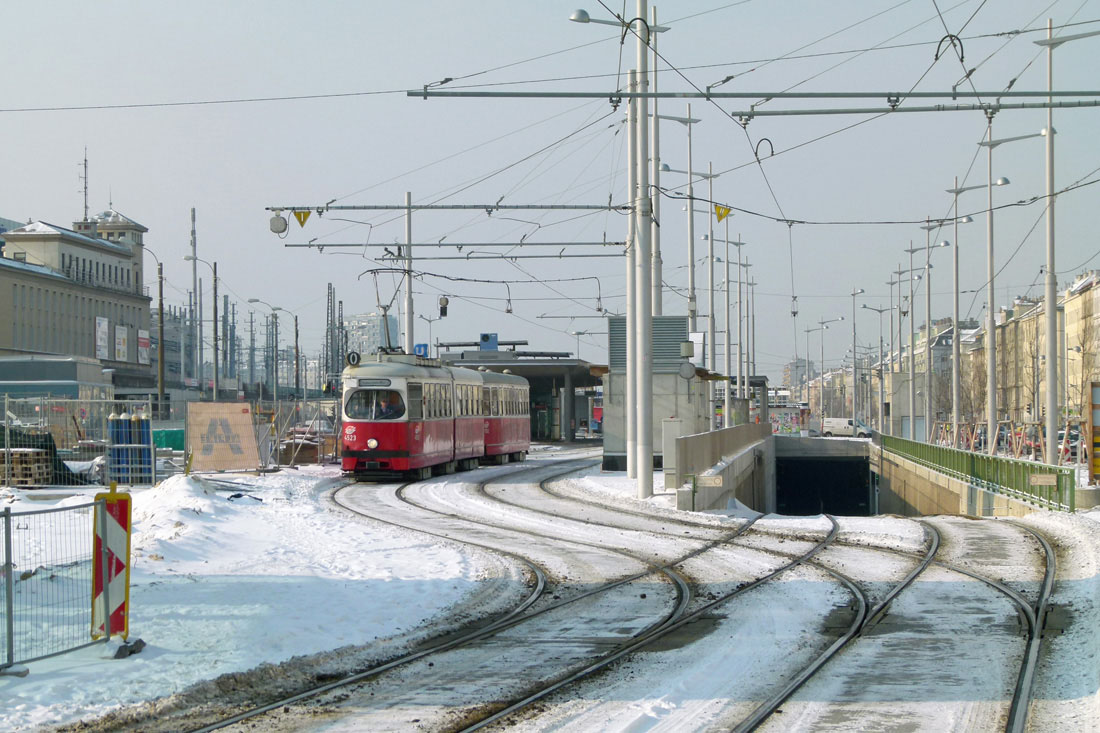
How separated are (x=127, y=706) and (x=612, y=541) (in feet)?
34.2

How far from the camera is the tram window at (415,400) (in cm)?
2833

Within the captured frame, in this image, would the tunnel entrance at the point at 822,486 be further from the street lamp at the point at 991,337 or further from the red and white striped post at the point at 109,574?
the red and white striped post at the point at 109,574

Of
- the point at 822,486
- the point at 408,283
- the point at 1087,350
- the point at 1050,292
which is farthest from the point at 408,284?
the point at 1087,350

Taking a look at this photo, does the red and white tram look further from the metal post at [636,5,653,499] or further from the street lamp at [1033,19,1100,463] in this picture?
the street lamp at [1033,19,1100,463]

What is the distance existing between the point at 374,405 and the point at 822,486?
48.8m

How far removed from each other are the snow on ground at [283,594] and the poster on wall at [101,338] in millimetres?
67856

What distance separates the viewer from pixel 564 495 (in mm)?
25422

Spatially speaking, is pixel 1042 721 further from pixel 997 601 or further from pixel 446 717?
pixel 997 601

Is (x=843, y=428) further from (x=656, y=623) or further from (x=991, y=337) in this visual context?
(x=656, y=623)

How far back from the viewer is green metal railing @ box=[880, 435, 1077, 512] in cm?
2316

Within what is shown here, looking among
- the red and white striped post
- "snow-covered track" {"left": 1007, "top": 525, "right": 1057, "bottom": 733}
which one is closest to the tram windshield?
"snow-covered track" {"left": 1007, "top": 525, "right": 1057, "bottom": 733}

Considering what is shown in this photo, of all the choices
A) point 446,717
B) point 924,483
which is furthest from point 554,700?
point 924,483

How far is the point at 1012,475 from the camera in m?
27.6

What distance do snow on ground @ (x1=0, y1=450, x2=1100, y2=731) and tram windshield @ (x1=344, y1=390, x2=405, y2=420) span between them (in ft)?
20.1
